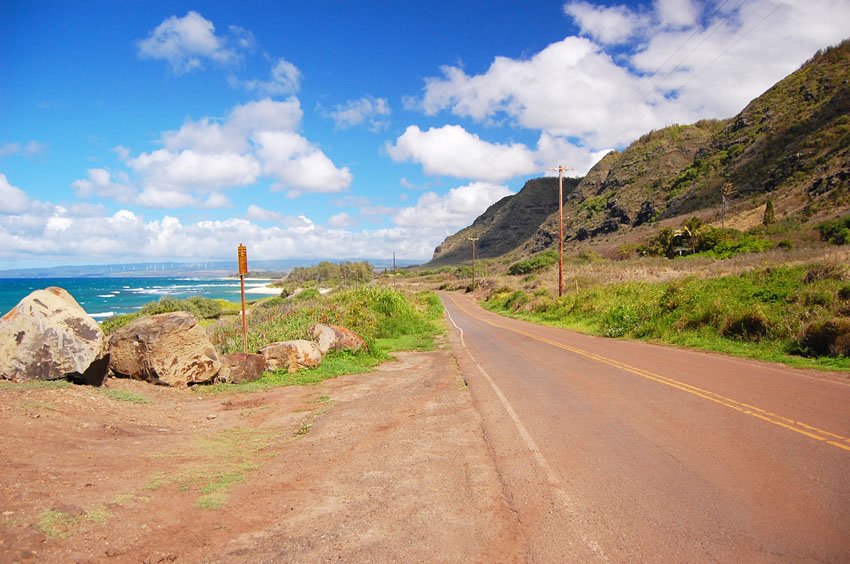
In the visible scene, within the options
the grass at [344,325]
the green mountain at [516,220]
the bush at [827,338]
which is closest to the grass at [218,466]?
the grass at [344,325]

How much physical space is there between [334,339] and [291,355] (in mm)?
2607

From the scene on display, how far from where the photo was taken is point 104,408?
802 centimetres

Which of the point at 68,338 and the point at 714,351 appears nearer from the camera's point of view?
the point at 68,338

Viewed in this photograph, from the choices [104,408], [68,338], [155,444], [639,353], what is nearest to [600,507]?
[155,444]

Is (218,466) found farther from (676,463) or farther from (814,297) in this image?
(814,297)

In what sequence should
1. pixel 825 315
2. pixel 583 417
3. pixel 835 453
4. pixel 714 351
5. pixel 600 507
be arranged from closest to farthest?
pixel 600 507 → pixel 835 453 → pixel 583 417 → pixel 825 315 → pixel 714 351

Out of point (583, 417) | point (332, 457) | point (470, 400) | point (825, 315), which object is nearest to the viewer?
point (332, 457)

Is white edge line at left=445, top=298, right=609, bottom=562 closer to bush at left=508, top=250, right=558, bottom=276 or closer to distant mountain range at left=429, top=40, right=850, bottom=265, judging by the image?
distant mountain range at left=429, top=40, right=850, bottom=265

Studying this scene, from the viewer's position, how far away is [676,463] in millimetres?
5684

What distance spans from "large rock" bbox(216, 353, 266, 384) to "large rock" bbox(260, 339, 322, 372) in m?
0.51

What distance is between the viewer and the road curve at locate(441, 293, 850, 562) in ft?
13.4

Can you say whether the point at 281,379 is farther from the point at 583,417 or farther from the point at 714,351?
the point at 714,351

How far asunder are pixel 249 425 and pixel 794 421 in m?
8.12

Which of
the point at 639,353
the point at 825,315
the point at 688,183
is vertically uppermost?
the point at 688,183
